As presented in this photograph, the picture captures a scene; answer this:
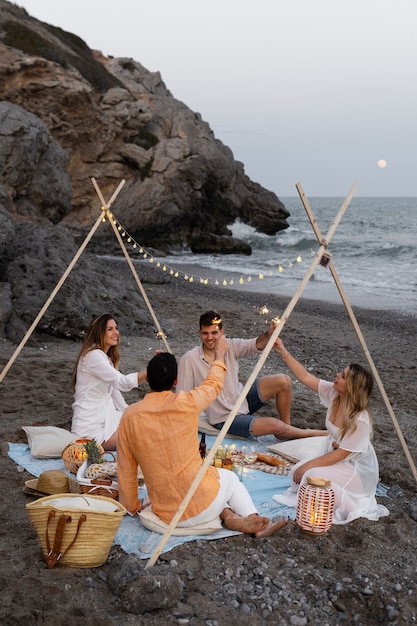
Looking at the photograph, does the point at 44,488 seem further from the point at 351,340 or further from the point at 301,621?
the point at 351,340

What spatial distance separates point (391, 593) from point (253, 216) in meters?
37.2

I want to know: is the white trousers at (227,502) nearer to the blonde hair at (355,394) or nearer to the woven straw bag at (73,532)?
the woven straw bag at (73,532)

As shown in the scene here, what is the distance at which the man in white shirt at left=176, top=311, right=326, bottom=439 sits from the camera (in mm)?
5926

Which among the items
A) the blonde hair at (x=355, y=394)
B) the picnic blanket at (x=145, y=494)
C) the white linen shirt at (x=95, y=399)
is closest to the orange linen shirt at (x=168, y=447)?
the picnic blanket at (x=145, y=494)

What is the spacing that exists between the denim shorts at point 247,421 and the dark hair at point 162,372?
2.22 m

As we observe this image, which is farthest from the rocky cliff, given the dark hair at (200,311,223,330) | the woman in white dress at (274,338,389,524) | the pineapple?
the woman in white dress at (274,338,389,524)

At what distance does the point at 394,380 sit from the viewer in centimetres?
934

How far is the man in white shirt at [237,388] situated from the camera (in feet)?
19.4

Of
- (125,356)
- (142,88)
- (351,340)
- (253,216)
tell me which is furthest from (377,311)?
(142,88)

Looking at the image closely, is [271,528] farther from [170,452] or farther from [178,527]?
[170,452]

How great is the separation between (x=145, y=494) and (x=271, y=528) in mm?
1089

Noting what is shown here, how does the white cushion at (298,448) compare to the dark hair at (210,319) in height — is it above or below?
below

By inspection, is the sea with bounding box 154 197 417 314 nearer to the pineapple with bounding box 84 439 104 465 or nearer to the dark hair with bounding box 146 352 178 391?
the pineapple with bounding box 84 439 104 465

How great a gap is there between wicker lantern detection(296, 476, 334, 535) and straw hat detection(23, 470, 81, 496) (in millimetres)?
1569
